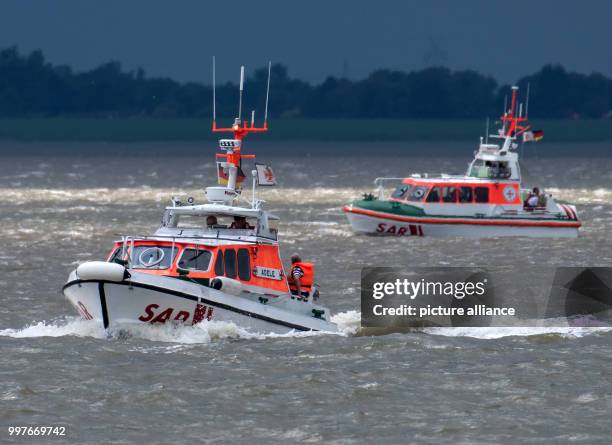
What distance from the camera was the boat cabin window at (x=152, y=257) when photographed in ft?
84.8

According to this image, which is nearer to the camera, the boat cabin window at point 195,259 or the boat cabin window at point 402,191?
the boat cabin window at point 195,259

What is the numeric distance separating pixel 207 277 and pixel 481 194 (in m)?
27.3

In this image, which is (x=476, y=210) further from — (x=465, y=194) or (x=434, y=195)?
(x=434, y=195)

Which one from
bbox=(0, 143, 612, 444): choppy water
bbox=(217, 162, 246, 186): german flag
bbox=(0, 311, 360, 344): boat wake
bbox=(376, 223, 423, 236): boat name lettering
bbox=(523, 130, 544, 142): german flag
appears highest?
bbox=(217, 162, 246, 186): german flag

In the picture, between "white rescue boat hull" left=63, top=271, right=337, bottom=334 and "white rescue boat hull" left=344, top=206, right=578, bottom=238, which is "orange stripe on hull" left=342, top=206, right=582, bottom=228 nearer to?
"white rescue boat hull" left=344, top=206, right=578, bottom=238

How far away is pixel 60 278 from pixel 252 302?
12510 millimetres

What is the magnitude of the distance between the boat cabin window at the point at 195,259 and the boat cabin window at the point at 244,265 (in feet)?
2.15

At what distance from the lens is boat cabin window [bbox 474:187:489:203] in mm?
51688

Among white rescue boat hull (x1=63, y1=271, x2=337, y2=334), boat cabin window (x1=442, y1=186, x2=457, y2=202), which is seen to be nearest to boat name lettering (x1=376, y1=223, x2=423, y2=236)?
boat cabin window (x1=442, y1=186, x2=457, y2=202)

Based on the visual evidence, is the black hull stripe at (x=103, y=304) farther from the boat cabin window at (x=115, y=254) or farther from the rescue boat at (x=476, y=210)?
the rescue boat at (x=476, y=210)

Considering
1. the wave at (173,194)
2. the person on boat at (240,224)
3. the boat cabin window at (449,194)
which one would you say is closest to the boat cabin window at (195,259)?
the person on boat at (240,224)

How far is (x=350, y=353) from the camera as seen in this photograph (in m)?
25.5

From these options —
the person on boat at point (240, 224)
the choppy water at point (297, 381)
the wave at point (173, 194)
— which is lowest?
the wave at point (173, 194)

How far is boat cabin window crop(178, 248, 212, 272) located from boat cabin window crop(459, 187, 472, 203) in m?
26.8
